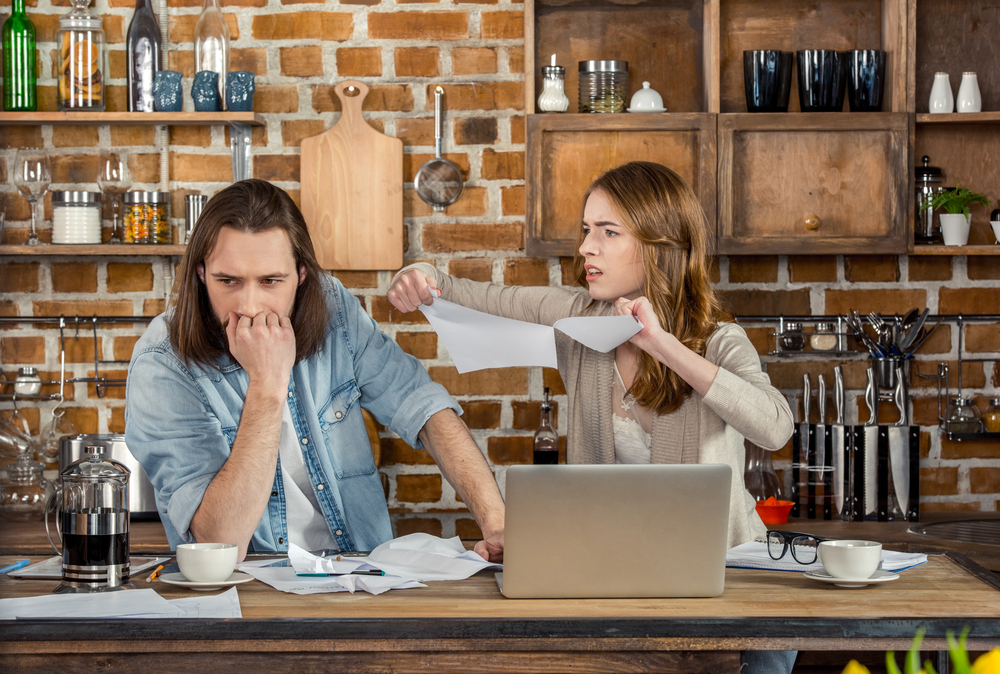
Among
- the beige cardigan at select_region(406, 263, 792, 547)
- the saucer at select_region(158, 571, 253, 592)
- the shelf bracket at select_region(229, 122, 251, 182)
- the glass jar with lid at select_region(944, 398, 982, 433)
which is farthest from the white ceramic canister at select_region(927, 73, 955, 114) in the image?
the saucer at select_region(158, 571, 253, 592)

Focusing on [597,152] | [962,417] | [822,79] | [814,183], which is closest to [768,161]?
[814,183]

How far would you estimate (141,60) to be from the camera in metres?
2.43

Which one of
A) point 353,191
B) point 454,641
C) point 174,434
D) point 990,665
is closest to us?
point 990,665

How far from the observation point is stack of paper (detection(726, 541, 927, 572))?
4.41ft

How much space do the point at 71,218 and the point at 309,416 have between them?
112 centimetres

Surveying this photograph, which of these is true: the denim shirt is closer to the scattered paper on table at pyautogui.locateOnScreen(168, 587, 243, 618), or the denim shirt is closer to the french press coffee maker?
the french press coffee maker

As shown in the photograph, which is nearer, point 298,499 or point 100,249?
point 298,499

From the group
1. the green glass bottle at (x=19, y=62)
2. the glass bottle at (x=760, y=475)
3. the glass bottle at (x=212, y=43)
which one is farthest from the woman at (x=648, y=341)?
the green glass bottle at (x=19, y=62)

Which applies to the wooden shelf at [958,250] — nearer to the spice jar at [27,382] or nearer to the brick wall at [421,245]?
the brick wall at [421,245]

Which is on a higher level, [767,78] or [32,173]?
[767,78]

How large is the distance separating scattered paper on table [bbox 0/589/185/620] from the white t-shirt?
0.46 metres

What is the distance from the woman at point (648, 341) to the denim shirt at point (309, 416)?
14cm

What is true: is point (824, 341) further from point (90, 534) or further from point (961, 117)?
point (90, 534)

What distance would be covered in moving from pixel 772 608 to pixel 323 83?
186cm
